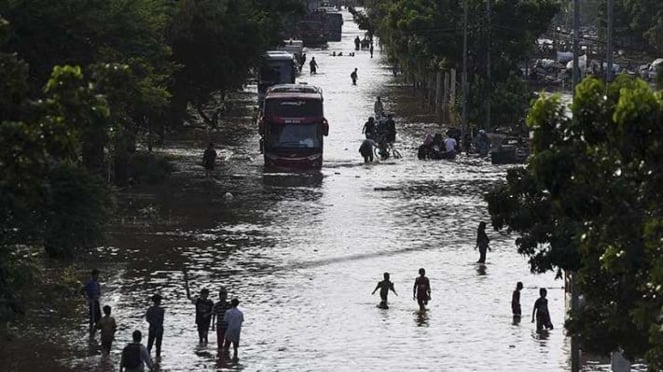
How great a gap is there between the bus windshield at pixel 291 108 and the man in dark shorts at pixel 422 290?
27.8 m

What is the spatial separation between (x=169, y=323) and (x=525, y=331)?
20.2ft

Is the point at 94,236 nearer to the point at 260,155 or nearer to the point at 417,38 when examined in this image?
the point at 260,155

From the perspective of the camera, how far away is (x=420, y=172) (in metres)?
59.8

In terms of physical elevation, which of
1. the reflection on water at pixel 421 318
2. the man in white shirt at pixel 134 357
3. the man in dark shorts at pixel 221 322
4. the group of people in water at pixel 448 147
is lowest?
the group of people in water at pixel 448 147

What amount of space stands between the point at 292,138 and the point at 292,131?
447mm

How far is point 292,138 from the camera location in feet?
198

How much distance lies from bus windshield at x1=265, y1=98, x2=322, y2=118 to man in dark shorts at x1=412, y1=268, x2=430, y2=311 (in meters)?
27.8

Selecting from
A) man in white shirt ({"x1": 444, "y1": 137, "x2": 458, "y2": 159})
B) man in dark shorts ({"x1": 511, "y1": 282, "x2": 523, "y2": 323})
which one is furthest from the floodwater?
man in white shirt ({"x1": 444, "y1": 137, "x2": 458, "y2": 159})

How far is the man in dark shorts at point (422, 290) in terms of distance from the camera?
33.0 meters

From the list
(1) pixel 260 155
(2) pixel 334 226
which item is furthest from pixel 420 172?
(2) pixel 334 226

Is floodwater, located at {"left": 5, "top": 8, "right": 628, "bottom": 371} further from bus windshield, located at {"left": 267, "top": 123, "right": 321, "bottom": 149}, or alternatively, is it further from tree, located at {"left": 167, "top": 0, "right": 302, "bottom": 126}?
tree, located at {"left": 167, "top": 0, "right": 302, "bottom": 126}

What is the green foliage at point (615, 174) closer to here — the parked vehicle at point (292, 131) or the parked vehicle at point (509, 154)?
the parked vehicle at point (292, 131)

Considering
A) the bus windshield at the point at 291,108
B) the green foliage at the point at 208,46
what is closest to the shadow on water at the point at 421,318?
the bus windshield at the point at 291,108

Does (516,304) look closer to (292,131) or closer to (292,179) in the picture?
(292,179)
